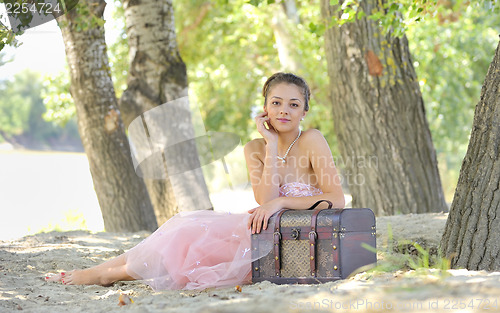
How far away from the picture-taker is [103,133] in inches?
292

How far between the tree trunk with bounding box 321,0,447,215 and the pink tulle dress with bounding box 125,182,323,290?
3077mm

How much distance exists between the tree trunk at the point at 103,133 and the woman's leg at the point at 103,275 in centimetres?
329

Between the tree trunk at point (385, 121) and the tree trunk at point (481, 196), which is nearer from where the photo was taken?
the tree trunk at point (481, 196)

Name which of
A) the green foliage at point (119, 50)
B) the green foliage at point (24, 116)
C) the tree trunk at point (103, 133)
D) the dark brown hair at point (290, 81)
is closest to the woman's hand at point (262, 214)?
the dark brown hair at point (290, 81)

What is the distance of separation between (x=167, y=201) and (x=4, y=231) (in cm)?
975

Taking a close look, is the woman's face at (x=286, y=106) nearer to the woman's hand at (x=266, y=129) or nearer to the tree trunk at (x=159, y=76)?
the woman's hand at (x=266, y=129)

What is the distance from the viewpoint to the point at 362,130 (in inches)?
276

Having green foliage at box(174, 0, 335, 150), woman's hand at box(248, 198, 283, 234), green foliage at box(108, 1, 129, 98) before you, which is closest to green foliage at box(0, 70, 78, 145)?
green foliage at box(174, 0, 335, 150)

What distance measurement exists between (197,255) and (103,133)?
394cm

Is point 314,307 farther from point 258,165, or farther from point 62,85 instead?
point 62,85

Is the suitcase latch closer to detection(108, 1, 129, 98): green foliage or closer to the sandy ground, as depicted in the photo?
the sandy ground

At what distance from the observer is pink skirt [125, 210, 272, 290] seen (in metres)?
3.75

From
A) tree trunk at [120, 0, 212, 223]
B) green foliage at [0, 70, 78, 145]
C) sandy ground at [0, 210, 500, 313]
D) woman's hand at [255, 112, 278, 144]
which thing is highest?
green foliage at [0, 70, 78, 145]

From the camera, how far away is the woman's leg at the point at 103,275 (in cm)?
406
